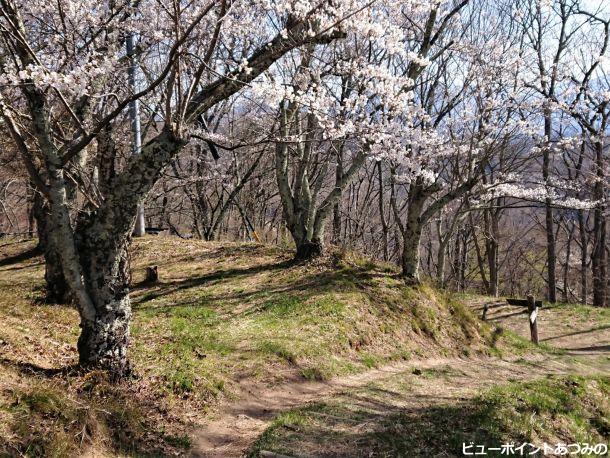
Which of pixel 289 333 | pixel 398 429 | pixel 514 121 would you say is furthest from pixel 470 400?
pixel 514 121

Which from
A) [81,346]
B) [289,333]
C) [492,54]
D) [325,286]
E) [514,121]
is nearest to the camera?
[81,346]

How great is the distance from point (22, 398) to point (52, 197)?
6.13 ft

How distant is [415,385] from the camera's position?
7047 millimetres

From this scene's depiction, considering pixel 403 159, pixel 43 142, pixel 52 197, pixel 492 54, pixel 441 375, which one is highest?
pixel 492 54

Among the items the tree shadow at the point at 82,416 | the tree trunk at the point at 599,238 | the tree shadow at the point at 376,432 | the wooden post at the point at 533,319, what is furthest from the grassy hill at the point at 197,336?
the tree trunk at the point at 599,238

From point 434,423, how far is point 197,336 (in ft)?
12.6

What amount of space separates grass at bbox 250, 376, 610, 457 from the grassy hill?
1.09 metres

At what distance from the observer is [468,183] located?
10445 mm

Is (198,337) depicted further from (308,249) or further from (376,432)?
(308,249)

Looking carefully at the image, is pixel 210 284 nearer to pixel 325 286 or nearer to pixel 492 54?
pixel 325 286

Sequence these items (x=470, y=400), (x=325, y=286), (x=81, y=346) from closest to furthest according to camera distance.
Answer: (x=81, y=346) → (x=470, y=400) → (x=325, y=286)

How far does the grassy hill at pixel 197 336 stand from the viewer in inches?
160

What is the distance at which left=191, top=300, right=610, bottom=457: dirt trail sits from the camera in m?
4.87

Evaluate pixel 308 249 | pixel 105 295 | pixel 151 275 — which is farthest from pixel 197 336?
pixel 308 249
